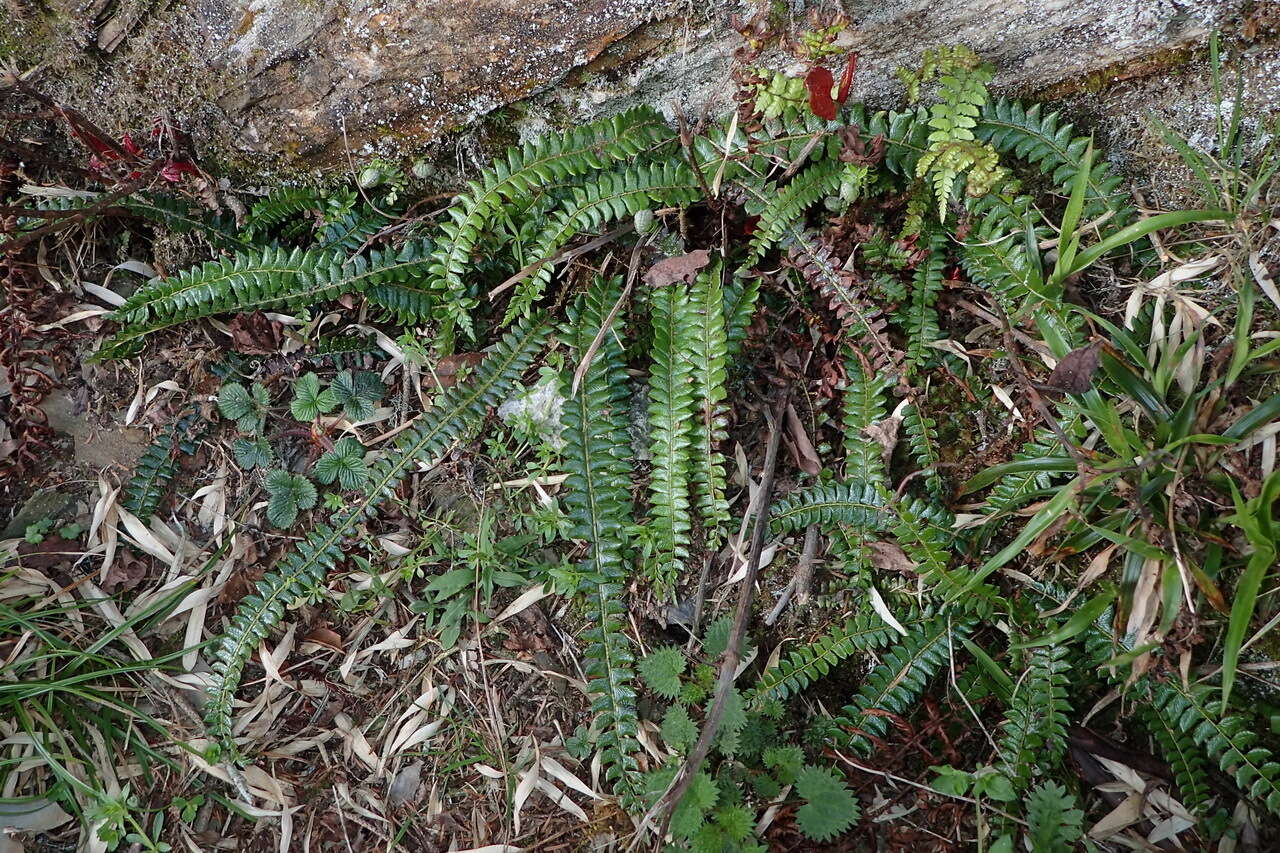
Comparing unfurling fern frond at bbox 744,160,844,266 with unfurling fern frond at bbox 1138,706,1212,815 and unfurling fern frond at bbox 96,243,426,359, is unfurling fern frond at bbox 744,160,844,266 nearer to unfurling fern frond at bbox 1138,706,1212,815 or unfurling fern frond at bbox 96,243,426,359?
unfurling fern frond at bbox 96,243,426,359

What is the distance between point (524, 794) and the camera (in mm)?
2848

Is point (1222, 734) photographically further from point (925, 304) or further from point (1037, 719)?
point (925, 304)

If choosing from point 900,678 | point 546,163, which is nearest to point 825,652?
point 900,678

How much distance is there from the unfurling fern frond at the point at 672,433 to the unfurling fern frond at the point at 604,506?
5.4 inches

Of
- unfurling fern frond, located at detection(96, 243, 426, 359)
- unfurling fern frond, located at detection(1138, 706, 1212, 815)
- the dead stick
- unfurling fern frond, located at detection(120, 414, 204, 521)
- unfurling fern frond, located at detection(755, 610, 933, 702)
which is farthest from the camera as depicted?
unfurling fern frond, located at detection(120, 414, 204, 521)

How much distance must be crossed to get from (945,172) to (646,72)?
112 cm

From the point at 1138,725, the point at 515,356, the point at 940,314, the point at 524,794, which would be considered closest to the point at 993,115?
the point at 940,314

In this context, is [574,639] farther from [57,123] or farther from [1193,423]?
[57,123]

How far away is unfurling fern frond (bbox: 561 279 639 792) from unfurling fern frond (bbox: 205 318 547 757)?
0.27m

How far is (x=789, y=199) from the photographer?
2727mm

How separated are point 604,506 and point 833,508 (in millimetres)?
811

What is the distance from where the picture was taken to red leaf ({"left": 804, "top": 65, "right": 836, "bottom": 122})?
8.16 ft

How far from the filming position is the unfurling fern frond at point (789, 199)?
272 cm

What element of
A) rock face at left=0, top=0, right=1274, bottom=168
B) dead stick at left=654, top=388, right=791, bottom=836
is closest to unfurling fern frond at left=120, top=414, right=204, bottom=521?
rock face at left=0, top=0, right=1274, bottom=168
